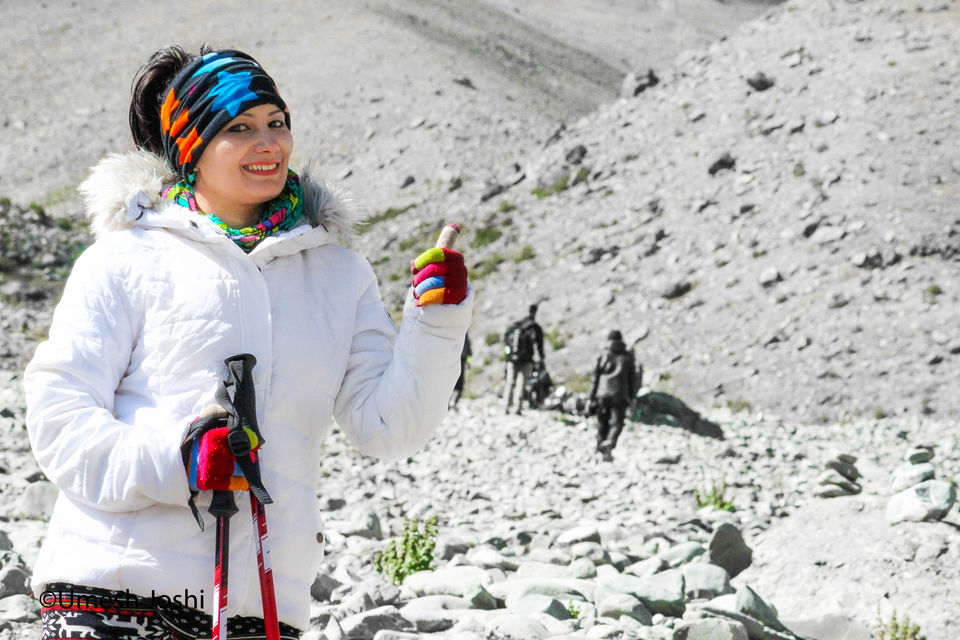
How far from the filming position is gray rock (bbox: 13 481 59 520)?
→ 337 inches

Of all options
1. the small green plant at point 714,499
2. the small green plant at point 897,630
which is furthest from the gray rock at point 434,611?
the small green plant at point 714,499

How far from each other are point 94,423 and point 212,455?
0.94 ft

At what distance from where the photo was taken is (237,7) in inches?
2990

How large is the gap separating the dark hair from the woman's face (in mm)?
293

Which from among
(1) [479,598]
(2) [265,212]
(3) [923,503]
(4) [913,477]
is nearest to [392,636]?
(1) [479,598]

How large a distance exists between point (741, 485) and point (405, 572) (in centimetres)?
682

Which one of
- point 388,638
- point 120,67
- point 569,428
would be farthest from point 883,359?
point 120,67

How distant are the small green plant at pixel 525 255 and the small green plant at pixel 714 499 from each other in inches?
854

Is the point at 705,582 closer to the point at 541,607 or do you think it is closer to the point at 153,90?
the point at 541,607

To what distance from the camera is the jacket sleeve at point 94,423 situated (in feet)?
8.05

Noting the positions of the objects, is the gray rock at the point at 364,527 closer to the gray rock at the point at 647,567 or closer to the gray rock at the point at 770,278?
the gray rock at the point at 647,567

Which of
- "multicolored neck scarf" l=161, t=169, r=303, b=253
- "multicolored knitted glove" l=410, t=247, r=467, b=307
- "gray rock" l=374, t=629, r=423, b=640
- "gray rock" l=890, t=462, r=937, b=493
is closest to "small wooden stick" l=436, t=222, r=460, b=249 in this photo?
"multicolored knitted glove" l=410, t=247, r=467, b=307

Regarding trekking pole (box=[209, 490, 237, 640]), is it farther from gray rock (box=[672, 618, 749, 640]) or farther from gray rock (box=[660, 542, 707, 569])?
gray rock (box=[660, 542, 707, 569])

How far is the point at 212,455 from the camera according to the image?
241 centimetres
